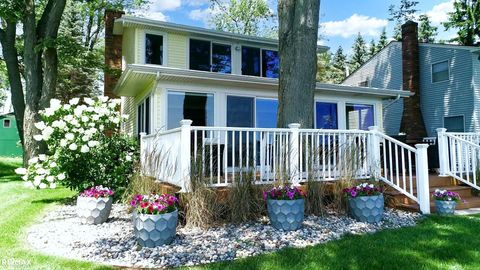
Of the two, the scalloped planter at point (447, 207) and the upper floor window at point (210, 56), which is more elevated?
the upper floor window at point (210, 56)

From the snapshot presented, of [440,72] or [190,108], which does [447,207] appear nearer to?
[190,108]

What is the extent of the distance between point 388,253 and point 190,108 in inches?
240

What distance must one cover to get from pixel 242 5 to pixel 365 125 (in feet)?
55.4

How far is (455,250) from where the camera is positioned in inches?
142

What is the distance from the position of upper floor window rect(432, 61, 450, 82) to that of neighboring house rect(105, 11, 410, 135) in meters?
4.60

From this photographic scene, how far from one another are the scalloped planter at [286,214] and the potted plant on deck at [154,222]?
1.28 meters

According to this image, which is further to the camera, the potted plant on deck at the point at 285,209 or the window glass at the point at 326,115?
the window glass at the point at 326,115

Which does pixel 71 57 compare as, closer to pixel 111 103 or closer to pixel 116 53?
pixel 116 53

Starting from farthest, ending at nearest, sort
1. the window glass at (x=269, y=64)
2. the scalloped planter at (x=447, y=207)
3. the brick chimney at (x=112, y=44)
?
the brick chimney at (x=112, y=44)
the window glass at (x=269, y=64)
the scalloped planter at (x=447, y=207)

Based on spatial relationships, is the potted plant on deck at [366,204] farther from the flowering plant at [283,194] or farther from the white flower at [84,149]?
the white flower at [84,149]

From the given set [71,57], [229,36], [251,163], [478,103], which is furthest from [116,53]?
[478,103]

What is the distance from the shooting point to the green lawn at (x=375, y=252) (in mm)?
3217

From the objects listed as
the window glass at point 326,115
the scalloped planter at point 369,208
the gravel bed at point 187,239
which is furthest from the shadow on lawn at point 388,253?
the window glass at point 326,115

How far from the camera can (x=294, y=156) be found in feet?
17.7
